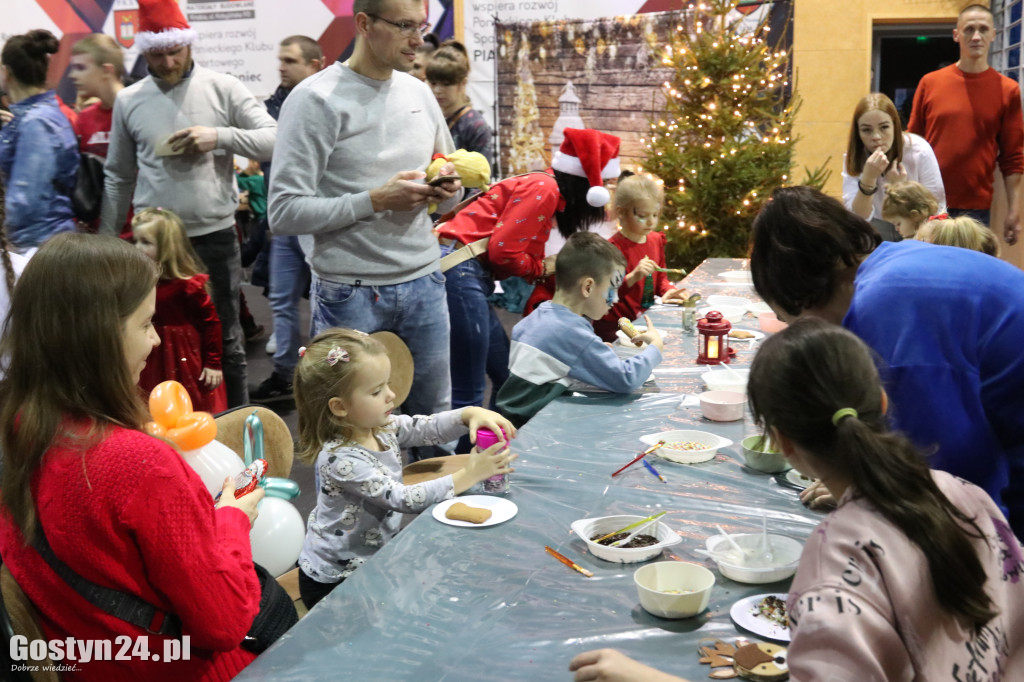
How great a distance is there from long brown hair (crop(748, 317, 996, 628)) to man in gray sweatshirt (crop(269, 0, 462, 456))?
5.28ft

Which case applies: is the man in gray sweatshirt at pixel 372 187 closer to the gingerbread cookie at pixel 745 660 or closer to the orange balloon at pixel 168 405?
the orange balloon at pixel 168 405

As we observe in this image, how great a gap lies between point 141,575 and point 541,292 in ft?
8.86

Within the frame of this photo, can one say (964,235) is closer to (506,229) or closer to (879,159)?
(879,159)

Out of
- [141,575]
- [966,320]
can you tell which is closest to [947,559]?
[966,320]

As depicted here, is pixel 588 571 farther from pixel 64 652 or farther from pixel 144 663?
pixel 64 652

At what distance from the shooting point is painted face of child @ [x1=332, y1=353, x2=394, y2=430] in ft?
7.00

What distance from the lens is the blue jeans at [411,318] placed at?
110 inches

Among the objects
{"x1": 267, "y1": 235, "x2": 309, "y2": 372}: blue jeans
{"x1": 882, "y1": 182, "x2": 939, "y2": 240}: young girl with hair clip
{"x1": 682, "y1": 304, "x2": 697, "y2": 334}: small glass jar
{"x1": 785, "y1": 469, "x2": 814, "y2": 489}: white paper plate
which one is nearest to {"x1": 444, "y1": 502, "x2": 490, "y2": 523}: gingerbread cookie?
{"x1": 785, "y1": 469, "x2": 814, "y2": 489}: white paper plate

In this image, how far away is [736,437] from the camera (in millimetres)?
2402

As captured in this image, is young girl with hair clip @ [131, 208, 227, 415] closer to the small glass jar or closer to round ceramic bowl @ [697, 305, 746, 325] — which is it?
the small glass jar

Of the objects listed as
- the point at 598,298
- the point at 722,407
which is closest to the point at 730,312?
the point at 598,298

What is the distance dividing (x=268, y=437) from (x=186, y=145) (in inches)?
72.1

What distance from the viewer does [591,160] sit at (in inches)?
144

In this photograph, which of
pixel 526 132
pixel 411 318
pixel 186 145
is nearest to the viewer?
pixel 411 318
